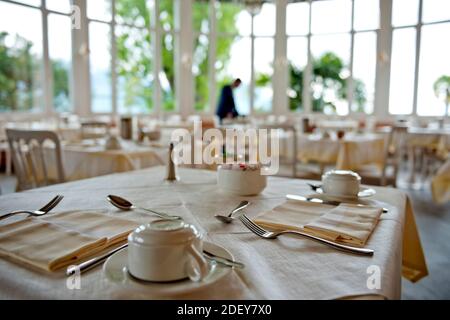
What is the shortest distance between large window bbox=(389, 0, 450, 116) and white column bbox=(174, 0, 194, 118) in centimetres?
450

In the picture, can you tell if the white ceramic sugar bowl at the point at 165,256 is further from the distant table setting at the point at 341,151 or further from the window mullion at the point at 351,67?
the window mullion at the point at 351,67

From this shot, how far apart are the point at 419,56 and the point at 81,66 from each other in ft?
22.8

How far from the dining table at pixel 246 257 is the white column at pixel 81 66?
23.6 feet

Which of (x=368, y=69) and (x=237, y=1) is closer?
(x=368, y=69)

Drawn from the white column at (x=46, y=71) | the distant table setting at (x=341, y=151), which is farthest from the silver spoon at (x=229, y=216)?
the white column at (x=46, y=71)

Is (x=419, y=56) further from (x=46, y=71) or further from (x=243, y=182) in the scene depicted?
(x=243, y=182)

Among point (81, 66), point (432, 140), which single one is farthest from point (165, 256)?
point (81, 66)

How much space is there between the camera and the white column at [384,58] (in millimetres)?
8508

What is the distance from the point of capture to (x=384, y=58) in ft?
27.6

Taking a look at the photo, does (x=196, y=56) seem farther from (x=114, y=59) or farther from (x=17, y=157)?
(x=17, y=157)

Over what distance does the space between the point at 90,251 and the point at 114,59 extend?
27.0ft

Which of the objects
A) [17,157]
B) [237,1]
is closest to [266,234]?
[17,157]

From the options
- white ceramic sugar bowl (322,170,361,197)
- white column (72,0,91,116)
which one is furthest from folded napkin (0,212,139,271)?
white column (72,0,91,116)

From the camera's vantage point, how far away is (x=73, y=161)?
2.60 metres
